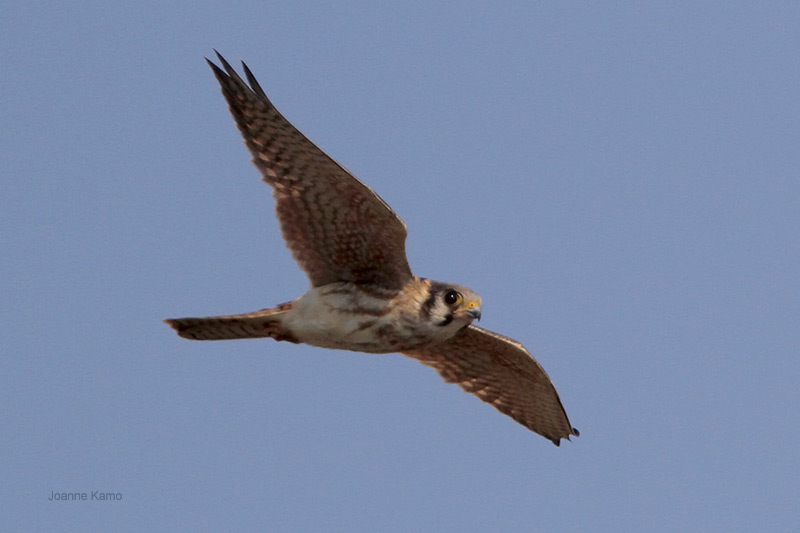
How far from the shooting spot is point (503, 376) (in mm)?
12258

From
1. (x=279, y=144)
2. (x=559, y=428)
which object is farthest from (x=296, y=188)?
(x=559, y=428)

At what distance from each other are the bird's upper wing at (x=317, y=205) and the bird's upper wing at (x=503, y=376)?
1625 millimetres

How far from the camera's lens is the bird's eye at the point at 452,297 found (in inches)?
405

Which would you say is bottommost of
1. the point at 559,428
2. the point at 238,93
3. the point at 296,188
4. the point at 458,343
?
the point at 559,428

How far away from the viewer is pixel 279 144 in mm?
9859

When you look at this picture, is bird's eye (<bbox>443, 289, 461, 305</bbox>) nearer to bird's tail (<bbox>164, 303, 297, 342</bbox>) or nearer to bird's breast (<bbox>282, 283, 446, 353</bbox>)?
bird's breast (<bbox>282, 283, 446, 353</bbox>)

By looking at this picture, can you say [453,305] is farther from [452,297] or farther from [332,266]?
[332,266]

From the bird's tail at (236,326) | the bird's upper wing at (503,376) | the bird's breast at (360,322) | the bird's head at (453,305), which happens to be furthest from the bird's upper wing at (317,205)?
the bird's upper wing at (503,376)

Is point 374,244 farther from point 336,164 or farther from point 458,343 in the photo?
point 458,343

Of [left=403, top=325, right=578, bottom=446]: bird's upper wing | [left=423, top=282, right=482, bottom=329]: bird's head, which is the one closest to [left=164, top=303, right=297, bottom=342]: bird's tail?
[left=423, top=282, right=482, bottom=329]: bird's head

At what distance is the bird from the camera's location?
9811 mm

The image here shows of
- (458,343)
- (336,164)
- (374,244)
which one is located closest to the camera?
(336,164)

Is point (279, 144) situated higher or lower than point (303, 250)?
higher

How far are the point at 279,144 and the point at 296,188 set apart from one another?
448 mm
